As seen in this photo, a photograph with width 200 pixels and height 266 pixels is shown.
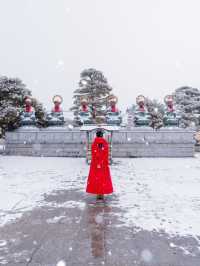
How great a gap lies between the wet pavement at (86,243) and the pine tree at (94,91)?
24222 millimetres

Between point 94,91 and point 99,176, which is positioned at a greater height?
point 94,91

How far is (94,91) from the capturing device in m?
29.9

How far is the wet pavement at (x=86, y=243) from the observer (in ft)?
11.4

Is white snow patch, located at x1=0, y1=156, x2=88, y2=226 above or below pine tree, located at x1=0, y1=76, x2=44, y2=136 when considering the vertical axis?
below

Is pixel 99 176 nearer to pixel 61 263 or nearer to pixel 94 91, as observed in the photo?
pixel 61 263

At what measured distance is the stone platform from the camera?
60.3 ft

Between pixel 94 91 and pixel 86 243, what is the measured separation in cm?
2651

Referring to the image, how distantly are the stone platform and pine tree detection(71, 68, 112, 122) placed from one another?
10775 millimetres

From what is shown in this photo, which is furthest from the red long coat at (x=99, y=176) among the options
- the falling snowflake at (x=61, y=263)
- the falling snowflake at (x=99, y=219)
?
the falling snowflake at (x=61, y=263)

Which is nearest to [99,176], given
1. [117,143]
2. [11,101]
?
[117,143]

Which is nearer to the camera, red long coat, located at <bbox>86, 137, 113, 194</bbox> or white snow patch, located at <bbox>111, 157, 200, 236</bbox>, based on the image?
white snow patch, located at <bbox>111, 157, 200, 236</bbox>

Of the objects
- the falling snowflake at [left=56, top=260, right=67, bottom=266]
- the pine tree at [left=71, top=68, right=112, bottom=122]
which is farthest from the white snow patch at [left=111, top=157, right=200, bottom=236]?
the pine tree at [left=71, top=68, right=112, bottom=122]

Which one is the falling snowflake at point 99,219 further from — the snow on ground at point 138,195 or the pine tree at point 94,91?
the pine tree at point 94,91

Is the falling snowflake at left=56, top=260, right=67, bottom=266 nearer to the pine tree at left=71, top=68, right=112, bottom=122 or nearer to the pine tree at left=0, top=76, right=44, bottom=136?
the pine tree at left=0, top=76, right=44, bottom=136
